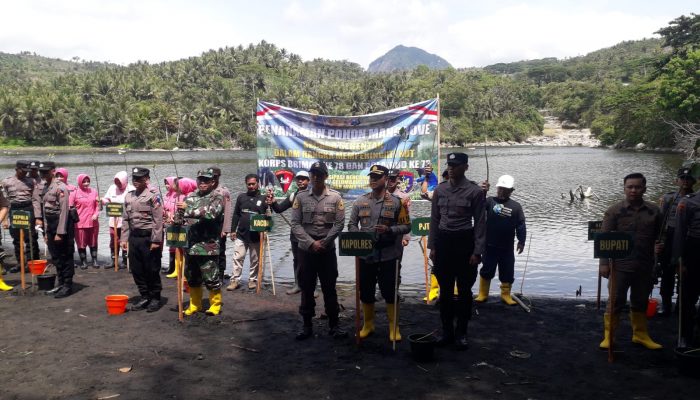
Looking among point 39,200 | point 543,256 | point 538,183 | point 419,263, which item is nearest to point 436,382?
point 39,200

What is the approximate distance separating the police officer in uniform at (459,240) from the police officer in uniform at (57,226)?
5971 mm

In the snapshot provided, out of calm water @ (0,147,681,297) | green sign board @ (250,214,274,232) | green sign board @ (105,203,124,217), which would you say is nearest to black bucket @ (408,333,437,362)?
green sign board @ (250,214,274,232)

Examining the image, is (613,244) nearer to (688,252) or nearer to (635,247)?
(635,247)

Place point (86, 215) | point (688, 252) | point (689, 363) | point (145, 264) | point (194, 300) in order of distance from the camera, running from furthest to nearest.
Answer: point (86, 215), point (145, 264), point (194, 300), point (688, 252), point (689, 363)

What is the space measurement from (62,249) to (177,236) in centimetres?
273

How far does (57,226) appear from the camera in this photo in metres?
8.53

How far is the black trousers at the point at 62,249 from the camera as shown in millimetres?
8461

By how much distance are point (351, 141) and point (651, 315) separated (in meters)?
5.71

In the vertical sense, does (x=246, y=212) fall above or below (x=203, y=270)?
above

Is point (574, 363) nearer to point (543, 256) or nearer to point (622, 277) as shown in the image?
point (622, 277)

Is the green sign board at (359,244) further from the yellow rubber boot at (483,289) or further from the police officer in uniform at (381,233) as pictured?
the yellow rubber boot at (483,289)

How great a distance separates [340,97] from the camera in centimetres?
11875

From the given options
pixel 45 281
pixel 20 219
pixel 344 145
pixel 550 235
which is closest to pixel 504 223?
pixel 344 145

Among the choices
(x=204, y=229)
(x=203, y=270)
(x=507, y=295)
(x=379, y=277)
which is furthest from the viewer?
(x=507, y=295)
